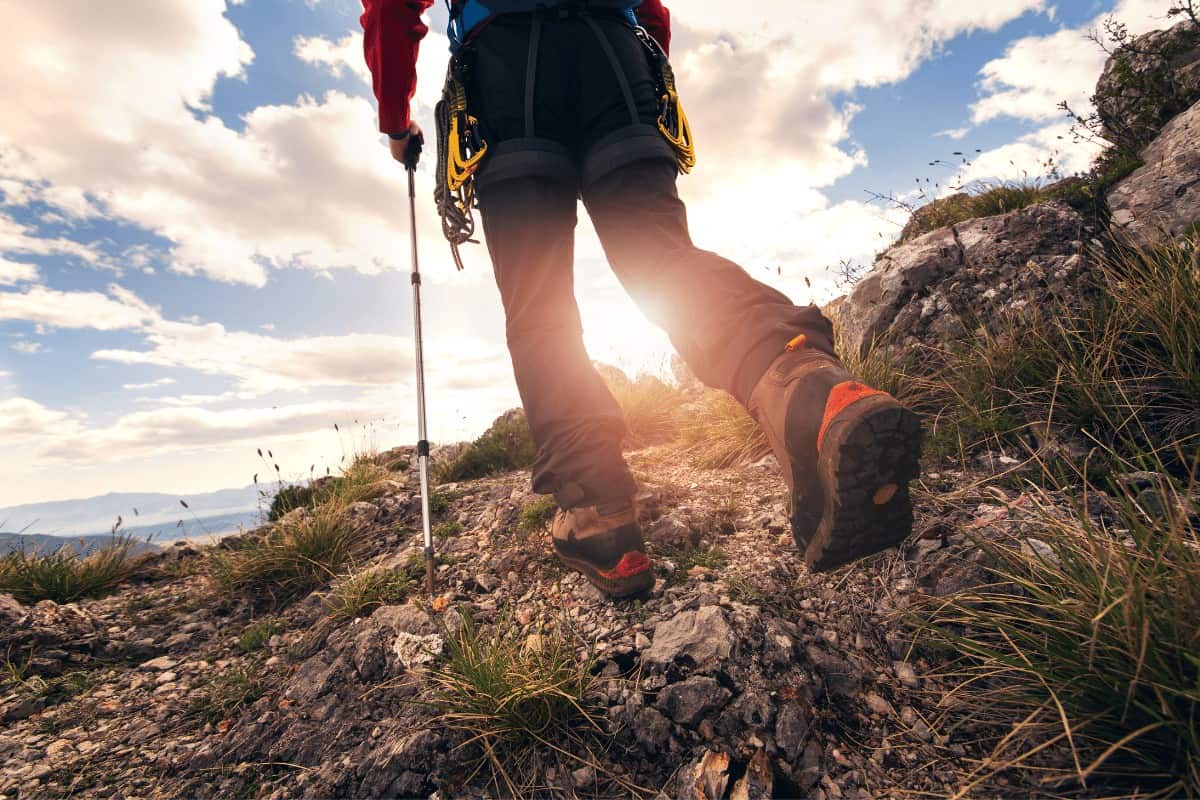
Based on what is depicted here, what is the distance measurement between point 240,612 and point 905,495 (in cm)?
411

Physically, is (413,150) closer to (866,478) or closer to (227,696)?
(227,696)

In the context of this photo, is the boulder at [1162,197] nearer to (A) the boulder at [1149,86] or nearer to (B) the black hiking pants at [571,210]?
(A) the boulder at [1149,86]

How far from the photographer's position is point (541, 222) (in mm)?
2174

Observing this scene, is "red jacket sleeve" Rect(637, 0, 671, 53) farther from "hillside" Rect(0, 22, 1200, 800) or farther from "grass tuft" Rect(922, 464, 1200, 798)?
"grass tuft" Rect(922, 464, 1200, 798)

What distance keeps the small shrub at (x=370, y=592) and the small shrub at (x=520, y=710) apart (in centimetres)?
114

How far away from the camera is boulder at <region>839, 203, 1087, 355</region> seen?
3566 millimetres

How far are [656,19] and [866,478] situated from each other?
2608 millimetres

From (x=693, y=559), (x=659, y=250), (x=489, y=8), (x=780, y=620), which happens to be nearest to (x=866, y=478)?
(x=780, y=620)

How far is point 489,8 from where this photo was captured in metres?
2.14

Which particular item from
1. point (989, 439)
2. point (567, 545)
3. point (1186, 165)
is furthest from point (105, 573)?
point (1186, 165)

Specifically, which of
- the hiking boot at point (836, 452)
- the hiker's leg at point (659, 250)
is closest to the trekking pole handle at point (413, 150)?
the hiker's leg at point (659, 250)

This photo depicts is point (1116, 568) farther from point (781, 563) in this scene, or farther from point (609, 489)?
point (609, 489)

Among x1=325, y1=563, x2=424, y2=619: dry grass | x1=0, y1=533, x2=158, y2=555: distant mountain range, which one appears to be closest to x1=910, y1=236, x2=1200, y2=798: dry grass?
x1=325, y1=563, x2=424, y2=619: dry grass

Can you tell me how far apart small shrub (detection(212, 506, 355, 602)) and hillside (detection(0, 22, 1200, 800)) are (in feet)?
0.06
